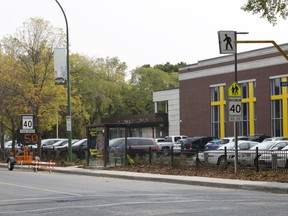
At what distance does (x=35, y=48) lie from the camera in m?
41.6

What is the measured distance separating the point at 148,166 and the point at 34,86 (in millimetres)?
13266

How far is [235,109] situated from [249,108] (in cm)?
4211

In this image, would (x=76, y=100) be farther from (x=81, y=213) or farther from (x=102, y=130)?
(x=81, y=213)

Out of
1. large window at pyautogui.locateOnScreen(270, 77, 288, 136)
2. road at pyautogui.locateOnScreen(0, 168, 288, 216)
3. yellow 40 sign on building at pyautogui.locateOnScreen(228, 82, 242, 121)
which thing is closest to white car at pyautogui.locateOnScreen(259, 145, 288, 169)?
yellow 40 sign on building at pyautogui.locateOnScreen(228, 82, 242, 121)

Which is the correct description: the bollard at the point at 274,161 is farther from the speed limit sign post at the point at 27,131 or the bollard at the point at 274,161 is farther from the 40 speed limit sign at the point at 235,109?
the speed limit sign post at the point at 27,131

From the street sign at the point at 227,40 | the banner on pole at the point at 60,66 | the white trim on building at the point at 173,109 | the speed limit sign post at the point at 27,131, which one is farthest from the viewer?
the white trim on building at the point at 173,109

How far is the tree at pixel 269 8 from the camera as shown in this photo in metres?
22.2

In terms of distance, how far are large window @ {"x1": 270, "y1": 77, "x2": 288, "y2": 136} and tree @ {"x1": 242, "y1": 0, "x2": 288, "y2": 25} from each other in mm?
38745

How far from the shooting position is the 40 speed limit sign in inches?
966

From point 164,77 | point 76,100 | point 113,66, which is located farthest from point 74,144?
point 164,77

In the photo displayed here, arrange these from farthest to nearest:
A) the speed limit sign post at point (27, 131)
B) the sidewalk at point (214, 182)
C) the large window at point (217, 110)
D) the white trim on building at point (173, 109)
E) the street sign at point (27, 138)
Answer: the white trim on building at point (173, 109)
the large window at point (217, 110)
the street sign at point (27, 138)
the speed limit sign post at point (27, 131)
the sidewalk at point (214, 182)

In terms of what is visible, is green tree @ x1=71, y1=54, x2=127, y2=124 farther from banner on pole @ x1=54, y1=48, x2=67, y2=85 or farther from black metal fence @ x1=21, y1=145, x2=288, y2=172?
black metal fence @ x1=21, y1=145, x2=288, y2=172

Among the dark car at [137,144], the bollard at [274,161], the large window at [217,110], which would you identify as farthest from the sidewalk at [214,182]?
the large window at [217,110]

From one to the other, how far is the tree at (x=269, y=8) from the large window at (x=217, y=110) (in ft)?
152
